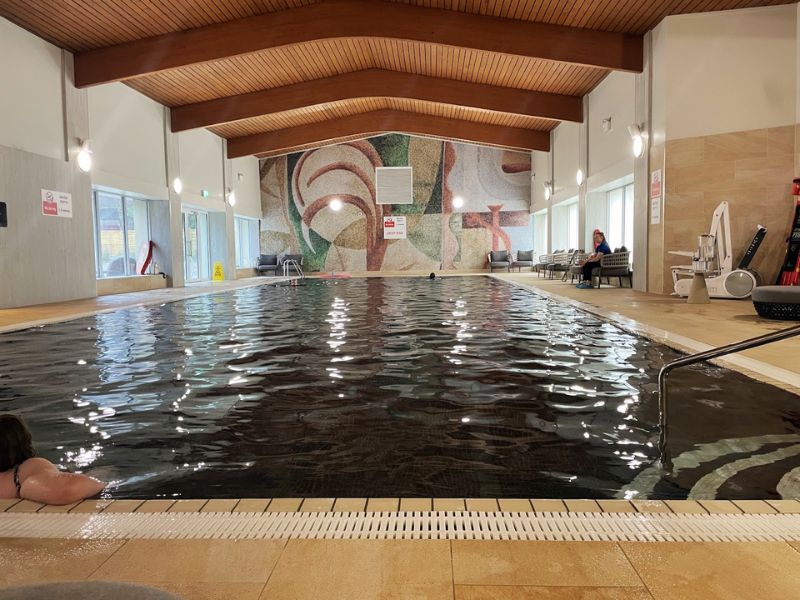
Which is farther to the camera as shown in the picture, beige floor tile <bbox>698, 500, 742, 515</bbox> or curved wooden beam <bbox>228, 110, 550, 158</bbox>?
curved wooden beam <bbox>228, 110, 550, 158</bbox>

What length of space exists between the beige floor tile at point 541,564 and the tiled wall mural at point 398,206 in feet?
67.6

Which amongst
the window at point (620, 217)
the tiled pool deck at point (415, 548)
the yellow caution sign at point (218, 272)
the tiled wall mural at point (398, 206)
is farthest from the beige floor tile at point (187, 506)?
the tiled wall mural at point (398, 206)

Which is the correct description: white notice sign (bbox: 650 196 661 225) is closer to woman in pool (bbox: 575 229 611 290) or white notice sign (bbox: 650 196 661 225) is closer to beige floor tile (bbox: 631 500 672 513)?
woman in pool (bbox: 575 229 611 290)

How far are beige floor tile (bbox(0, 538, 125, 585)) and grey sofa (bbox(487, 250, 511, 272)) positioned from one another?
20.0 meters

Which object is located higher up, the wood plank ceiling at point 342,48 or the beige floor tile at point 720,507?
the wood plank ceiling at point 342,48

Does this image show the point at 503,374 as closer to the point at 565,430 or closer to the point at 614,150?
the point at 565,430

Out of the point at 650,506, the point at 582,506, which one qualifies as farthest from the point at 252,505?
the point at 650,506

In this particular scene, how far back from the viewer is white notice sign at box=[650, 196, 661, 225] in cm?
974

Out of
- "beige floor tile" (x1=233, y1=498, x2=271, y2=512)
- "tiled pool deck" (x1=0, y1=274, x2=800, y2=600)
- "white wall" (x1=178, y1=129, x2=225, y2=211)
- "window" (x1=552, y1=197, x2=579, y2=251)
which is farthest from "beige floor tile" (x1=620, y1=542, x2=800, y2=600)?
"window" (x1=552, y1=197, x2=579, y2=251)

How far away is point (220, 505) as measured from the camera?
5.96 ft

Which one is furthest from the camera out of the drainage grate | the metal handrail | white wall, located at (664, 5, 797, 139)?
white wall, located at (664, 5, 797, 139)

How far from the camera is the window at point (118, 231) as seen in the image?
12586mm

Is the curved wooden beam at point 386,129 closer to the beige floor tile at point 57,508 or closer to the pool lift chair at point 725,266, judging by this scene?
the pool lift chair at point 725,266

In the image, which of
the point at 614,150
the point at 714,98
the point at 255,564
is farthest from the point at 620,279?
the point at 255,564
